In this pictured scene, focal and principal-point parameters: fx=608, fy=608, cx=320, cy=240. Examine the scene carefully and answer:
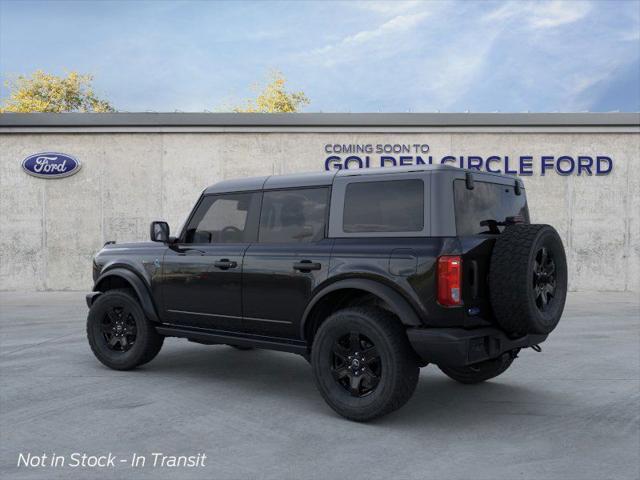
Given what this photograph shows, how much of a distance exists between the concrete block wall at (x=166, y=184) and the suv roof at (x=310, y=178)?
30.3ft

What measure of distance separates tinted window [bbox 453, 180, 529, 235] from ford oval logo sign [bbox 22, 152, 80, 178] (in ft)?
41.0

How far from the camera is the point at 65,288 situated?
1494 centimetres

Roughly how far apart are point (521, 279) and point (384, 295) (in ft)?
3.14

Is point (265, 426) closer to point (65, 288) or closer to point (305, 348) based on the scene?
point (305, 348)

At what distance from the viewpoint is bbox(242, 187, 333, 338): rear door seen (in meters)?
4.85

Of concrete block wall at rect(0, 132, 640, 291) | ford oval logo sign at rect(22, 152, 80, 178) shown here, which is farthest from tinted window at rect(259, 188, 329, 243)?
ford oval logo sign at rect(22, 152, 80, 178)

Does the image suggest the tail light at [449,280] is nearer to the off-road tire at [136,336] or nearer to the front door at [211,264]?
the front door at [211,264]

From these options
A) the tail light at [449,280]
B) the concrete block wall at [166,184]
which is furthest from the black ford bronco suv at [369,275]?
the concrete block wall at [166,184]

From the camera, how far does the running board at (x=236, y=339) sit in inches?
197

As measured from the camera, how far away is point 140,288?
605 centimetres

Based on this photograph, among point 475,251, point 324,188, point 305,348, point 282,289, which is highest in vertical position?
point 324,188

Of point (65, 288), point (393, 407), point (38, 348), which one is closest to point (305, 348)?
point (393, 407)

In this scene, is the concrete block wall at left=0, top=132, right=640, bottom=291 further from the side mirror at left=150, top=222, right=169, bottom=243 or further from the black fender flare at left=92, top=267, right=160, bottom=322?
the side mirror at left=150, top=222, right=169, bottom=243

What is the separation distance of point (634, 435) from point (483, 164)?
1120 cm
